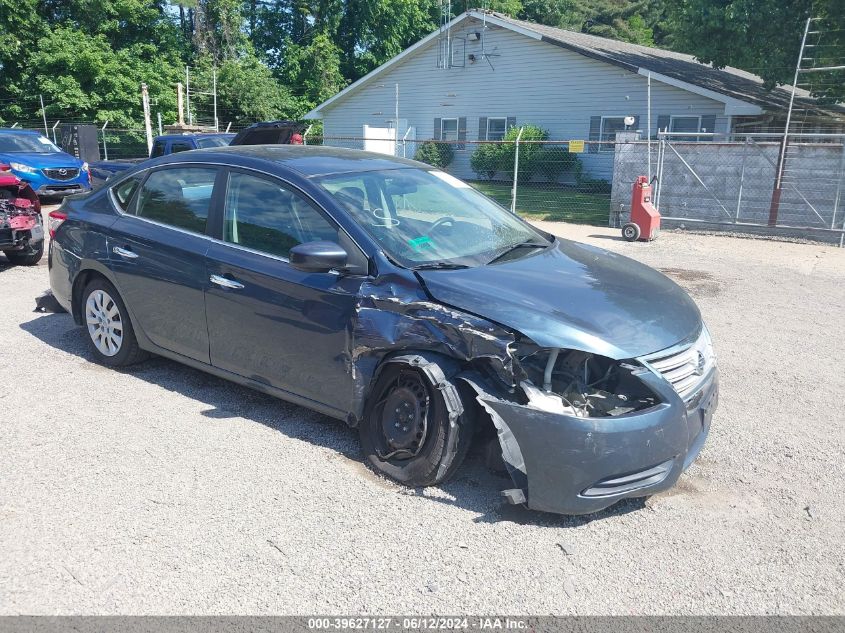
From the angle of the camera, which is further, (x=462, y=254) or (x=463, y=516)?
(x=462, y=254)

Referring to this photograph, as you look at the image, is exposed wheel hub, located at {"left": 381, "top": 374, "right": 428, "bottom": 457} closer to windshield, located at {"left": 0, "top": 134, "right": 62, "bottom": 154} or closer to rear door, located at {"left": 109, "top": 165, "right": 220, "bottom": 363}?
rear door, located at {"left": 109, "top": 165, "right": 220, "bottom": 363}

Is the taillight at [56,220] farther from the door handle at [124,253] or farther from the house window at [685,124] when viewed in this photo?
the house window at [685,124]

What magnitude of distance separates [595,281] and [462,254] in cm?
78

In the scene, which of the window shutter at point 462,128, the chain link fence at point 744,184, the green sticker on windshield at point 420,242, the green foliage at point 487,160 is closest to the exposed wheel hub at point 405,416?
the green sticker on windshield at point 420,242

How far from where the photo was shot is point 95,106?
101 feet

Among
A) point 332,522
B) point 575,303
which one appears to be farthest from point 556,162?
point 332,522

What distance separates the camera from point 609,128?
22.9 m

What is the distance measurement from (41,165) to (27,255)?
25.7ft

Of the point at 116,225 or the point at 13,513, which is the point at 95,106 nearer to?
the point at 116,225

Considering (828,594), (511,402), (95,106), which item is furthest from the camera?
(95,106)

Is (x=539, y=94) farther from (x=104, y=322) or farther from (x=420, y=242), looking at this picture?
(x=420, y=242)

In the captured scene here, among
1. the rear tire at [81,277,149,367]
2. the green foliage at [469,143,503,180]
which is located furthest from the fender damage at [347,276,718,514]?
the green foliage at [469,143,503,180]

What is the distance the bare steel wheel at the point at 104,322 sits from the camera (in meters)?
5.27

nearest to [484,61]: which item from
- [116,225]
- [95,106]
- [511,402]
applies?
[95,106]
